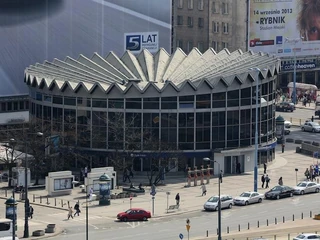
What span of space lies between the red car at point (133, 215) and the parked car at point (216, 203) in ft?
24.0

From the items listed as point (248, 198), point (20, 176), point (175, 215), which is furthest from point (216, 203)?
point (20, 176)

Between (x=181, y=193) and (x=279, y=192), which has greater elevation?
(x=279, y=192)

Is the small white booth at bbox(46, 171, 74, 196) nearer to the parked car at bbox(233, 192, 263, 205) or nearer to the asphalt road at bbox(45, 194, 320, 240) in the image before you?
→ the asphalt road at bbox(45, 194, 320, 240)

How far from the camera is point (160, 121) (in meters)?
135

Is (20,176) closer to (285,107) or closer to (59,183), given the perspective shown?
(59,183)

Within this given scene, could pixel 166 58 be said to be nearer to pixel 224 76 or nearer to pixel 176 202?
pixel 224 76

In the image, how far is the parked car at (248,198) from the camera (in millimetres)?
116562

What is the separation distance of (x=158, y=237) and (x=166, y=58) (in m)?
58.1

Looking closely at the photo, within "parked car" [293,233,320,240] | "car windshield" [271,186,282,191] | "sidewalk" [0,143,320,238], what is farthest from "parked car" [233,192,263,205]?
"parked car" [293,233,320,240]

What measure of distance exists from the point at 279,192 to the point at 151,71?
34229 millimetres

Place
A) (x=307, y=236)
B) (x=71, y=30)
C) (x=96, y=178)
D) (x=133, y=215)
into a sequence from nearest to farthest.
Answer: (x=307, y=236) → (x=133, y=215) → (x=96, y=178) → (x=71, y=30)

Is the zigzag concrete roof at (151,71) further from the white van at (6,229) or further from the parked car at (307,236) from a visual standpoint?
the parked car at (307,236)

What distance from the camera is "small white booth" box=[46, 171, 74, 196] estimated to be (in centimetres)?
12094

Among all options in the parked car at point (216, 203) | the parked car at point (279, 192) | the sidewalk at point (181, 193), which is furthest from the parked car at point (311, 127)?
the parked car at point (216, 203)
